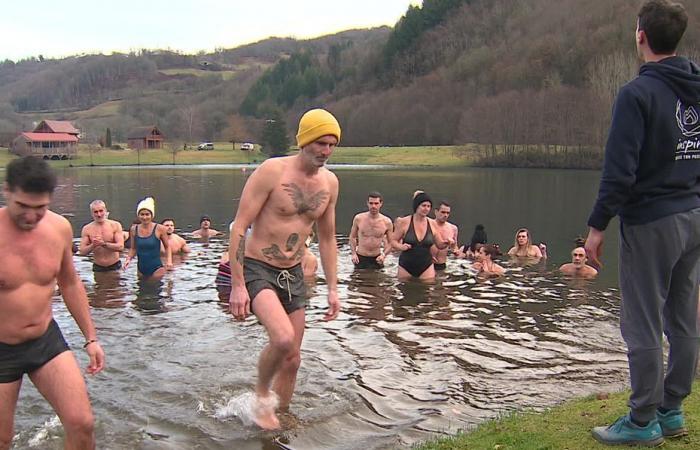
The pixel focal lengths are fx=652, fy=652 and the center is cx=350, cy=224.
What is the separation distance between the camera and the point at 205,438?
552 centimetres

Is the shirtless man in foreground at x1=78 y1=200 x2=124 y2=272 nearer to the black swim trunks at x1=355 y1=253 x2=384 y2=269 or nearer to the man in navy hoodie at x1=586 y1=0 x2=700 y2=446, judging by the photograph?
the black swim trunks at x1=355 y1=253 x2=384 y2=269

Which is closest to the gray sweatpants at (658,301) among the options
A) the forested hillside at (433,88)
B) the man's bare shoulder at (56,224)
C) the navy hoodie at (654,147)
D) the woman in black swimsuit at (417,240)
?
Result: the navy hoodie at (654,147)

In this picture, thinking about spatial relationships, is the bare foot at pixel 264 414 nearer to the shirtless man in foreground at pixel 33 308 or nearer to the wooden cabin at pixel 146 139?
the shirtless man in foreground at pixel 33 308

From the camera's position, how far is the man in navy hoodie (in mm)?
→ 3635

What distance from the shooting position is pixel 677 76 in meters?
3.67

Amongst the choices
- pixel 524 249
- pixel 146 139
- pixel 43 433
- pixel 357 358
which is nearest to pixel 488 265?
pixel 524 249

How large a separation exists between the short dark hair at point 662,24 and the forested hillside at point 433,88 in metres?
81.6

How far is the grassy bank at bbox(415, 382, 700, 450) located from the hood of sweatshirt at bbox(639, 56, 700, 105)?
205 centimetres

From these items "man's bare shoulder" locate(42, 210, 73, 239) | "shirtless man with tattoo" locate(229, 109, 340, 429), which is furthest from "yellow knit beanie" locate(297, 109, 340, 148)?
"man's bare shoulder" locate(42, 210, 73, 239)

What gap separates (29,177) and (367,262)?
10.3m

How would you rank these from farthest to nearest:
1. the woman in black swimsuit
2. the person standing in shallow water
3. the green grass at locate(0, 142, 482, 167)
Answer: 1. the green grass at locate(0, 142, 482, 167)
2. the person standing in shallow water
3. the woman in black swimsuit

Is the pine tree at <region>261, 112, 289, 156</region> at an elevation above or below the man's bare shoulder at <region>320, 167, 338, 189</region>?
above

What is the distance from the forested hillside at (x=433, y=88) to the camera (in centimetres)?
9062

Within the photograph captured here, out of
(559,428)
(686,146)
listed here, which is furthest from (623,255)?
(559,428)
